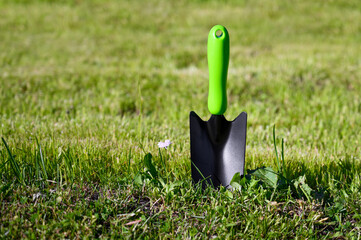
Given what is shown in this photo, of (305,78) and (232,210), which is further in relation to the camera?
(305,78)

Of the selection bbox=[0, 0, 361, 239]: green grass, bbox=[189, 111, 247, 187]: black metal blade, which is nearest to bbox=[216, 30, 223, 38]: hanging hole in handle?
bbox=[189, 111, 247, 187]: black metal blade

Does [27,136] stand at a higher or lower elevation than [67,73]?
lower

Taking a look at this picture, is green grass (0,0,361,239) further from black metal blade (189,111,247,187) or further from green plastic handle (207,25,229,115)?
green plastic handle (207,25,229,115)

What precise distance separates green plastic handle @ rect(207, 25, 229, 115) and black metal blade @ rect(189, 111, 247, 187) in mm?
173

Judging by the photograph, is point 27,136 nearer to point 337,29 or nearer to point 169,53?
point 169,53

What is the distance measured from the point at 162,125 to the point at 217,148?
1.50 metres

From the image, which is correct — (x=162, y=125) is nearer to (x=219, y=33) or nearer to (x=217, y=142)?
(x=217, y=142)

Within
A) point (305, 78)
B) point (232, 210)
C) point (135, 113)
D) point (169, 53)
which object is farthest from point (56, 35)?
point (232, 210)

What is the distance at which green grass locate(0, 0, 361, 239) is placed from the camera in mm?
2047

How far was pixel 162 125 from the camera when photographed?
400cm

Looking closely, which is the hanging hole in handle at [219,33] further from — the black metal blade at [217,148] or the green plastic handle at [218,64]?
the black metal blade at [217,148]

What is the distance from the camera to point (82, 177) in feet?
7.73

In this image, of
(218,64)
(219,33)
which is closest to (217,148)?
(218,64)

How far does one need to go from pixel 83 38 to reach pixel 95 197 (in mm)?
7918
